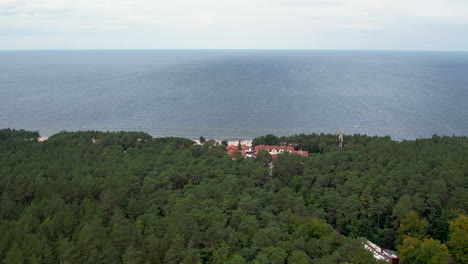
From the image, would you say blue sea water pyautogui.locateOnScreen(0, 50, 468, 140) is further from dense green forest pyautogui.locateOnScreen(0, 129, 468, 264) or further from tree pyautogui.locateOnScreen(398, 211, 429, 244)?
tree pyautogui.locateOnScreen(398, 211, 429, 244)

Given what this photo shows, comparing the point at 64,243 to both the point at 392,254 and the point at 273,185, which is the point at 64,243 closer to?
the point at 273,185

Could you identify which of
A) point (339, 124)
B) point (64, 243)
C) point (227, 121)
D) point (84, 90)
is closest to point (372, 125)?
point (339, 124)

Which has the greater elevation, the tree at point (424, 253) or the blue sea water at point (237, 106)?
the blue sea water at point (237, 106)

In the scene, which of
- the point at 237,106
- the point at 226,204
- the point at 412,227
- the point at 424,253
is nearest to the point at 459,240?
the point at 412,227

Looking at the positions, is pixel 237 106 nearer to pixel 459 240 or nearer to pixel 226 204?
pixel 226 204

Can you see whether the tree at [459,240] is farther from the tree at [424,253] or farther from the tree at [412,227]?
the tree at [424,253]

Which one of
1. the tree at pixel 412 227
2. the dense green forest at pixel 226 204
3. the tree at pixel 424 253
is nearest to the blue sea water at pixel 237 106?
the dense green forest at pixel 226 204
